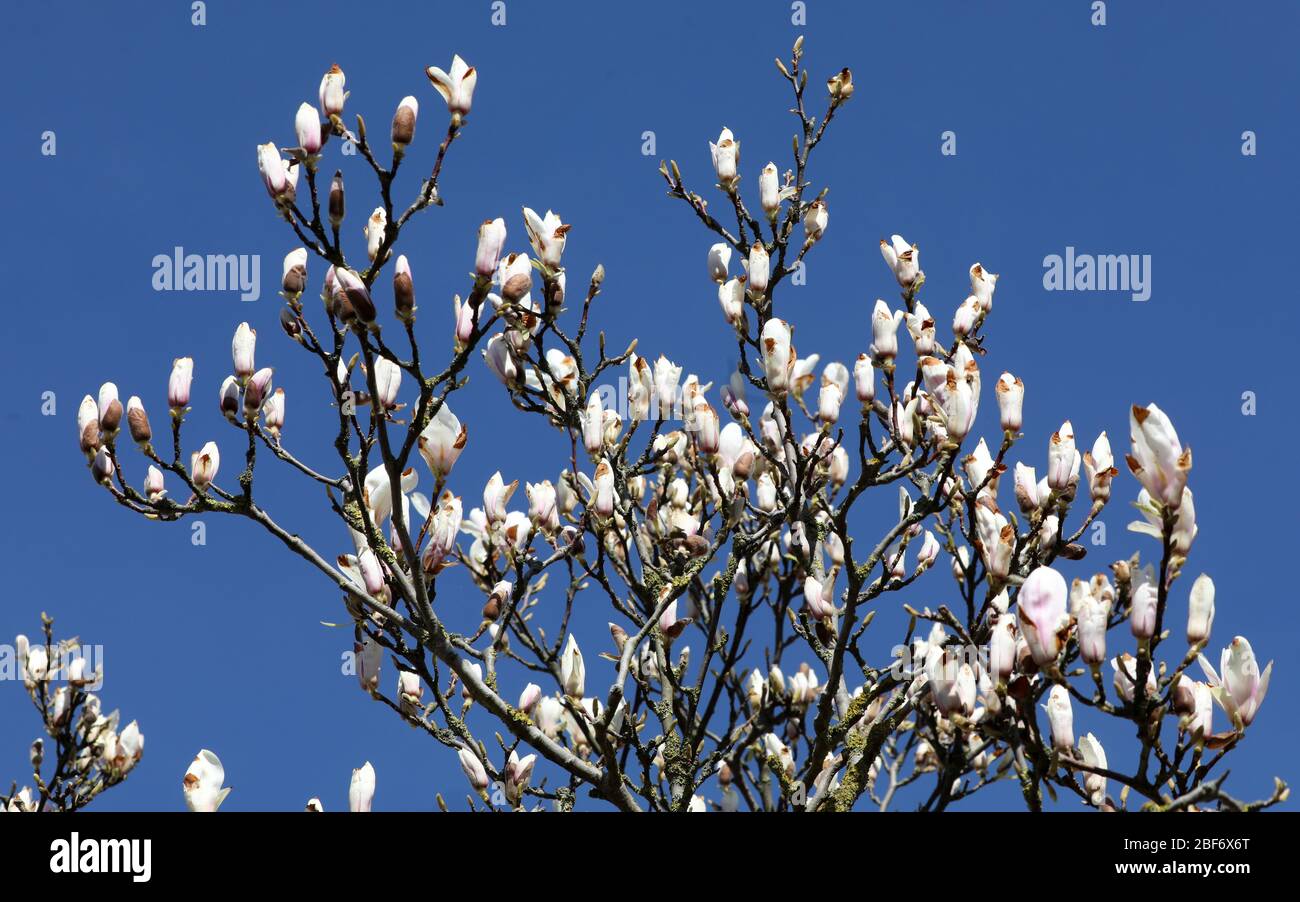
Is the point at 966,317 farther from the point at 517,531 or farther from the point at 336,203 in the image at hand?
the point at 336,203

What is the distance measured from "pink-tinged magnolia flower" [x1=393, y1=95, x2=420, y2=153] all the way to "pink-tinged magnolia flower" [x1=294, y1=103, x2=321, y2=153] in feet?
0.69

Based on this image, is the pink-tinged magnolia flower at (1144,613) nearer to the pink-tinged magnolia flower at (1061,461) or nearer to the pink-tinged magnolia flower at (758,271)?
the pink-tinged magnolia flower at (1061,461)

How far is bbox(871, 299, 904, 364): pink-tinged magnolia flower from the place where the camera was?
4465 millimetres

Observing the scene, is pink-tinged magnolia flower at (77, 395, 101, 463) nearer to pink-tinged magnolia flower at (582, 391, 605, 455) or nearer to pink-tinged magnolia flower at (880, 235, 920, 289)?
pink-tinged magnolia flower at (582, 391, 605, 455)

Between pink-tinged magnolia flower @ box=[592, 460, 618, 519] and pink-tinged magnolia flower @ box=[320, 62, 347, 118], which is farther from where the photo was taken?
pink-tinged magnolia flower @ box=[592, 460, 618, 519]

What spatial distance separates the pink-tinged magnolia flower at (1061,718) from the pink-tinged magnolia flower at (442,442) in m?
1.81

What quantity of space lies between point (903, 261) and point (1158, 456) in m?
2.15

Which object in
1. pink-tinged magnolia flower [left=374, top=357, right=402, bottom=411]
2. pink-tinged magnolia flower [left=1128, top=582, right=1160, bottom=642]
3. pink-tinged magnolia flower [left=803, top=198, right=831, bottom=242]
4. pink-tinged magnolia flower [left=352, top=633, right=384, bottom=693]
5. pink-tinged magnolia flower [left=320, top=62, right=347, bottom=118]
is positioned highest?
pink-tinged magnolia flower [left=803, top=198, right=831, bottom=242]

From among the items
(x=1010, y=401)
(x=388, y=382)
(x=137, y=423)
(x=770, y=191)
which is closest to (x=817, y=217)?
(x=770, y=191)

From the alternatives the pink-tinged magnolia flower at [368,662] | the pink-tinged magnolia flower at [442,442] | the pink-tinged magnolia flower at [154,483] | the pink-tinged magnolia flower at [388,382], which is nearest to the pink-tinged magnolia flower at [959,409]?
the pink-tinged magnolia flower at [442,442]

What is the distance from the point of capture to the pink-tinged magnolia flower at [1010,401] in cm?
397

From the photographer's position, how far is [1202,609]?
2.98 metres

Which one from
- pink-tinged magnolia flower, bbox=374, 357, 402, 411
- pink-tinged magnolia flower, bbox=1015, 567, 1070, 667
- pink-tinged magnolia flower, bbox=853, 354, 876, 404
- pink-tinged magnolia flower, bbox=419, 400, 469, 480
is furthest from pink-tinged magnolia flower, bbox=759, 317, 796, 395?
pink-tinged magnolia flower, bbox=1015, 567, 1070, 667
